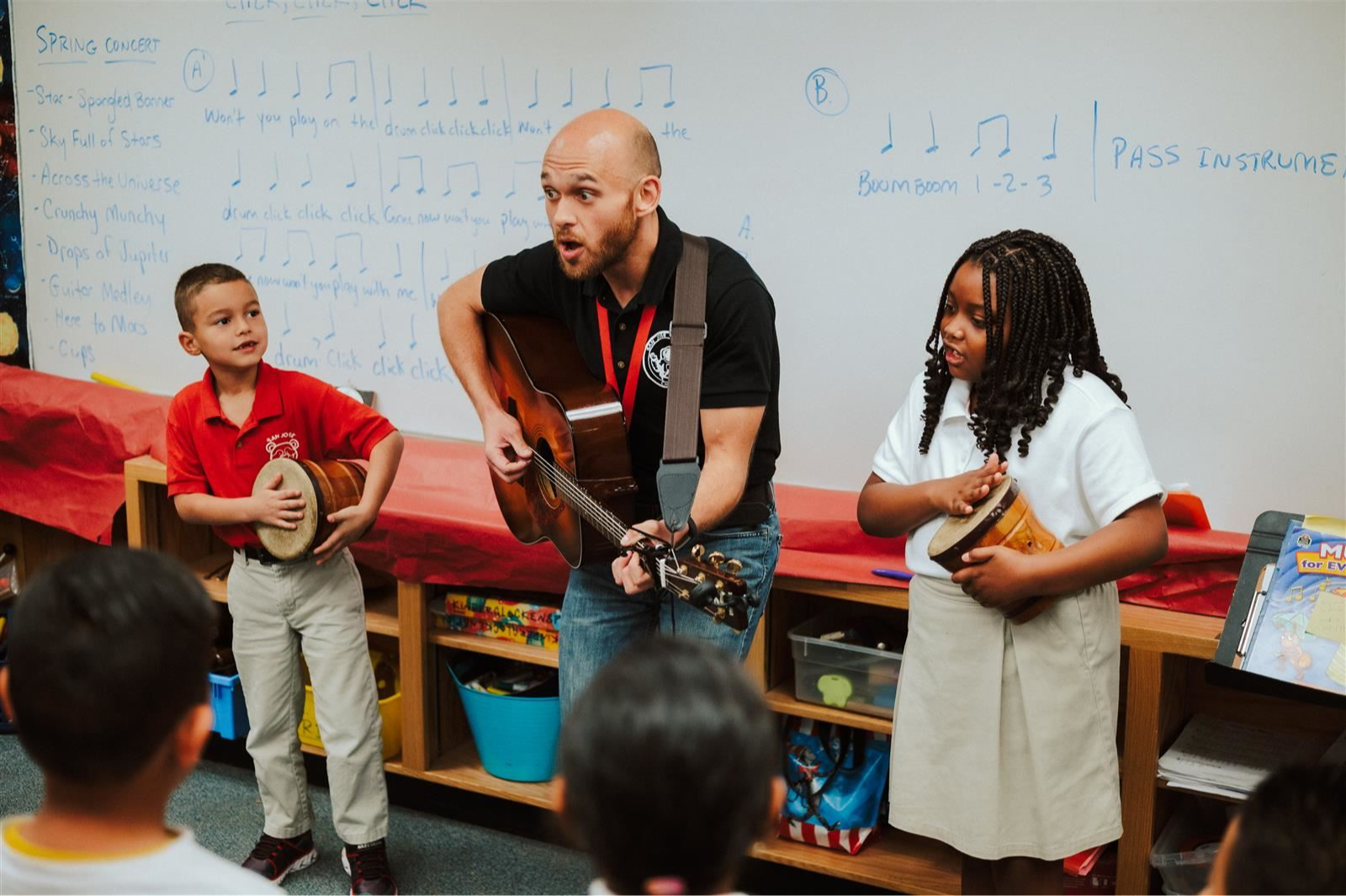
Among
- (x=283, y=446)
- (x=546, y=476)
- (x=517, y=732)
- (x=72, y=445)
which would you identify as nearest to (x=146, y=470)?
(x=72, y=445)

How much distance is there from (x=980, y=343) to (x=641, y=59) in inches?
53.7

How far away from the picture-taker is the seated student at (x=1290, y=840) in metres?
1.15

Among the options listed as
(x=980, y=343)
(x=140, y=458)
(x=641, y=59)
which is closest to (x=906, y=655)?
(x=980, y=343)

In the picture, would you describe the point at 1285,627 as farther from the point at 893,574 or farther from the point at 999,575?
the point at 893,574

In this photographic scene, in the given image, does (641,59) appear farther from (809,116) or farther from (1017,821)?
(1017,821)

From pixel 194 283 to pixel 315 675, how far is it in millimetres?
830

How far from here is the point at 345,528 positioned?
2598 millimetres

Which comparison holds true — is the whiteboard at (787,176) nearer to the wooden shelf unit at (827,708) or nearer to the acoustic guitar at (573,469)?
the wooden shelf unit at (827,708)

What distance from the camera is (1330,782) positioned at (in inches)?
46.7

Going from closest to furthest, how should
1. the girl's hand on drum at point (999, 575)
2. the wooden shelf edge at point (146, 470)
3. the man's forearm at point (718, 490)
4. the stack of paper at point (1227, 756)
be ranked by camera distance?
the girl's hand on drum at point (999, 575) → the man's forearm at point (718, 490) → the stack of paper at point (1227, 756) → the wooden shelf edge at point (146, 470)

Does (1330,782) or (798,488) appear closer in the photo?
(1330,782)

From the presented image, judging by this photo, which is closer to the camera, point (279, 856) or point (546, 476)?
point (546, 476)

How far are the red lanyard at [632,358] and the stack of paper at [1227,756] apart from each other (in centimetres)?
116

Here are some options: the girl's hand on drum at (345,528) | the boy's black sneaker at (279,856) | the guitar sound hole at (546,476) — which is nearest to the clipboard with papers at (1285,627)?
the guitar sound hole at (546,476)
